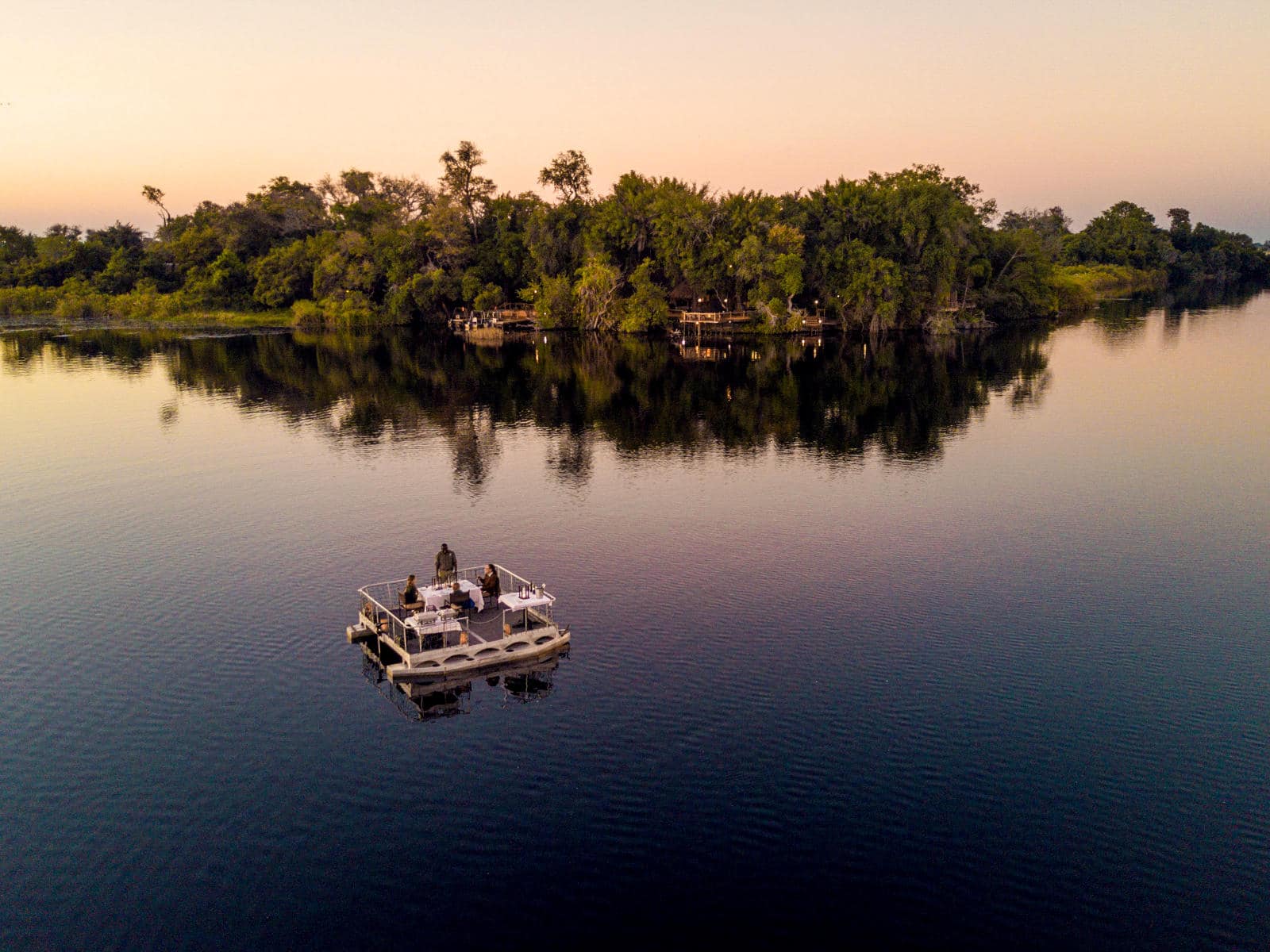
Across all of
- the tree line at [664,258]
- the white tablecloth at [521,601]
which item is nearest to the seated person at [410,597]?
the white tablecloth at [521,601]

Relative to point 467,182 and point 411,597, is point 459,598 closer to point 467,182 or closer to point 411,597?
point 411,597

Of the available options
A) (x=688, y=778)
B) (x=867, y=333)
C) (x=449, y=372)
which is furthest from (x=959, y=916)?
(x=867, y=333)

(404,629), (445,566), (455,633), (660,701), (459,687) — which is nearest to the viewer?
(660,701)

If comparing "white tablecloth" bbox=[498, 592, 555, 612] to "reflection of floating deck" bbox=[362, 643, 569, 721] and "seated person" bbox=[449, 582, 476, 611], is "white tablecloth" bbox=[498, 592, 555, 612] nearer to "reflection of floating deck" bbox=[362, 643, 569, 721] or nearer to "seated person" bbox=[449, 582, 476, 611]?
"seated person" bbox=[449, 582, 476, 611]

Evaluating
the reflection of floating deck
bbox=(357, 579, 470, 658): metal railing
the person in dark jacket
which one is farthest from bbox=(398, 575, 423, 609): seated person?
the reflection of floating deck

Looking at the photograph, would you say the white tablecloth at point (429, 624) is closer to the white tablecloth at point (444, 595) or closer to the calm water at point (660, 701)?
the white tablecloth at point (444, 595)

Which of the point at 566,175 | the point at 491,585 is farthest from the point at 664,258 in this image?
the point at 491,585
